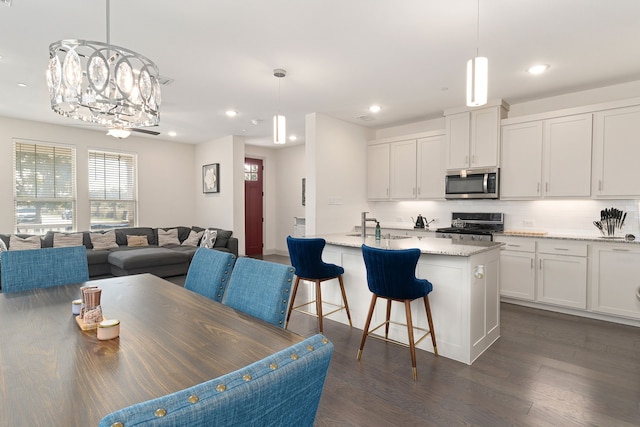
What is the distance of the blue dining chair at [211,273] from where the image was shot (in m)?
2.03

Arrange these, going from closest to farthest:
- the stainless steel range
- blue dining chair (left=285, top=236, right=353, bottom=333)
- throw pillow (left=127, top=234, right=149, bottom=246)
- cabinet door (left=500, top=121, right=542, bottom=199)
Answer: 1. blue dining chair (left=285, top=236, right=353, bottom=333)
2. cabinet door (left=500, top=121, right=542, bottom=199)
3. the stainless steel range
4. throw pillow (left=127, top=234, right=149, bottom=246)

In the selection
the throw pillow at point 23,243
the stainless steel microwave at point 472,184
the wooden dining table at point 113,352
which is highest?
the stainless steel microwave at point 472,184

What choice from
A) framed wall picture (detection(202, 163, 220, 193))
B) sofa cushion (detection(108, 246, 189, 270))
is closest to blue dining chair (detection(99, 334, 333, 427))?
sofa cushion (detection(108, 246, 189, 270))

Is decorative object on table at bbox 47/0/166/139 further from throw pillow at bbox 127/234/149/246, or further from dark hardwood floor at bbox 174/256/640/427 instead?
throw pillow at bbox 127/234/149/246

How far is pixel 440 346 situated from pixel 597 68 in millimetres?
3275

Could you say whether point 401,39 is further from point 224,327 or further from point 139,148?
point 139,148

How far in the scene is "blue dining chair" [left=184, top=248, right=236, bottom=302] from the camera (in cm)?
203

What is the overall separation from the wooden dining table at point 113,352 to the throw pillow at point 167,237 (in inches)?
189

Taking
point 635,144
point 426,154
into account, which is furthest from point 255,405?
point 426,154

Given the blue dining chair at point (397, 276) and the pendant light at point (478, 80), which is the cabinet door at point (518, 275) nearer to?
the blue dining chair at point (397, 276)

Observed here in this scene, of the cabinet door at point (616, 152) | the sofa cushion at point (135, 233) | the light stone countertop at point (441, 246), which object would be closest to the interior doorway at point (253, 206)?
the sofa cushion at point (135, 233)

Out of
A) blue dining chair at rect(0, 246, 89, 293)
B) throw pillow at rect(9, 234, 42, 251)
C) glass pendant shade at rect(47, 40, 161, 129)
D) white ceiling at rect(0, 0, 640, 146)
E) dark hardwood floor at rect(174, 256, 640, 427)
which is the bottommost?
dark hardwood floor at rect(174, 256, 640, 427)

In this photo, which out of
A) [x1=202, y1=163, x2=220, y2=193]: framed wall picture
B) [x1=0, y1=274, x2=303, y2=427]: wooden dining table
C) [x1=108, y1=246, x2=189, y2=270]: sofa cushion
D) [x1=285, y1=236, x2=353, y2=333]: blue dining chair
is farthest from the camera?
[x1=202, y1=163, x2=220, y2=193]: framed wall picture

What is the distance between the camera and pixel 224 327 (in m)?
1.39
